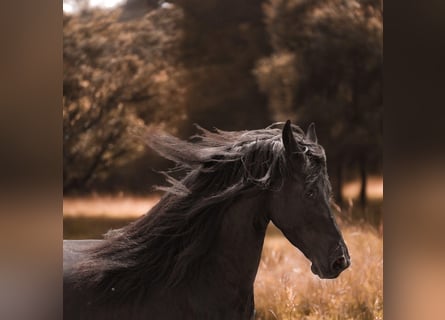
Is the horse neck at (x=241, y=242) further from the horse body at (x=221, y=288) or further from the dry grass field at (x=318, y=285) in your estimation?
the dry grass field at (x=318, y=285)

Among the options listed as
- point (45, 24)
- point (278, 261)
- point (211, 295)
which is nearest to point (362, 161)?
point (278, 261)

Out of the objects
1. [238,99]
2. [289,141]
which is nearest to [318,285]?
[238,99]

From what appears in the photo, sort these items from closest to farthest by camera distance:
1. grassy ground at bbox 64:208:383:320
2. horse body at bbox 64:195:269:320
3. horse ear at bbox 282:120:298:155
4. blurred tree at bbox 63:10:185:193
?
horse ear at bbox 282:120:298:155 < horse body at bbox 64:195:269:320 < blurred tree at bbox 63:10:185:193 < grassy ground at bbox 64:208:383:320

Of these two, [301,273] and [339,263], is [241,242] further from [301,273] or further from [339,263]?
[301,273]

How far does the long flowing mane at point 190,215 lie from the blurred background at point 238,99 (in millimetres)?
585

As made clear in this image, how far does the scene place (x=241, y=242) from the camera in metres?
2.47

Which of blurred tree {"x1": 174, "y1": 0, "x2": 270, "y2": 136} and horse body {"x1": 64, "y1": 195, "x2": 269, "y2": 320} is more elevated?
blurred tree {"x1": 174, "y1": 0, "x2": 270, "y2": 136}

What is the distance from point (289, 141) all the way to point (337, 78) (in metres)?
1.06

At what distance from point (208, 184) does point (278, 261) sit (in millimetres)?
989

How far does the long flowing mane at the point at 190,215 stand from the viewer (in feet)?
7.95

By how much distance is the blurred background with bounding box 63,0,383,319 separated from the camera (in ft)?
10.3

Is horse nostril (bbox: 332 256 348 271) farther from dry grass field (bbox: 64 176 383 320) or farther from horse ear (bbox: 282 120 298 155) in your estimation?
dry grass field (bbox: 64 176 383 320)

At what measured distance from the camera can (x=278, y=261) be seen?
3299 mm

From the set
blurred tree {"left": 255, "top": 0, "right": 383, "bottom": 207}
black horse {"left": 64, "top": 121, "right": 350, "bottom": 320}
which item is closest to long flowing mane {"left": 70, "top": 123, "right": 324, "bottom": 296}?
black horse {"left": 64, "top": 121, "right": 350, "bottom": 320}
